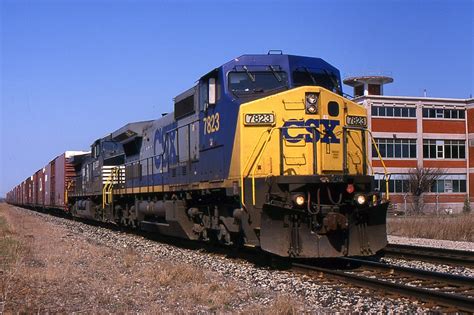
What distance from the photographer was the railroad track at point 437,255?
1080cm

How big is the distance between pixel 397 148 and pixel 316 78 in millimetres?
40337

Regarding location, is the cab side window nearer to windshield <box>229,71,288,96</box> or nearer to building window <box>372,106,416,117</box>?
windshield <box>229,71,288,96</box>

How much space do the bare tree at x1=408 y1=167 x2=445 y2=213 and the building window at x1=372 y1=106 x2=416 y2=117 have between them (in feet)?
16.0

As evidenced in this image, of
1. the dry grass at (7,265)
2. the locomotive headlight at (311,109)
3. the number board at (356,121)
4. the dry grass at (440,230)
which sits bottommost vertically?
the dry grass at (440,230)

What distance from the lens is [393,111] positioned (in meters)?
48.9

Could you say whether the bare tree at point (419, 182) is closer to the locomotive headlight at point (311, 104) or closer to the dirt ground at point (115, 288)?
the locomotive headlight at point (311, 104)

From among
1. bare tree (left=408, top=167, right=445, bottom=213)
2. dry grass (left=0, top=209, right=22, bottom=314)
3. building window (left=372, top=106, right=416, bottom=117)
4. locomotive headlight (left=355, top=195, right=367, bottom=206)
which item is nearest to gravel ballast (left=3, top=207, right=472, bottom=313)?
dry grass (left=0, top=209, right=22, bottom=314)

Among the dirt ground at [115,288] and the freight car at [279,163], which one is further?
the freight car at [279,163]

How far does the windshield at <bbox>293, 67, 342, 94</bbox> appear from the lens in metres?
11.2

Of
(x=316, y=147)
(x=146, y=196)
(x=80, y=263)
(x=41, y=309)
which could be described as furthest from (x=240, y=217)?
(x=146, y=196)

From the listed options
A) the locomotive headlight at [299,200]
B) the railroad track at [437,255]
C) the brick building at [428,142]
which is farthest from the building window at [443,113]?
the locomotive headlight at [299,200]

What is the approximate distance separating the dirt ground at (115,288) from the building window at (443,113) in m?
43.2

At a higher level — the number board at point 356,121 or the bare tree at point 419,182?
the number board at point 356,121

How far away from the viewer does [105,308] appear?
6.79 metres
